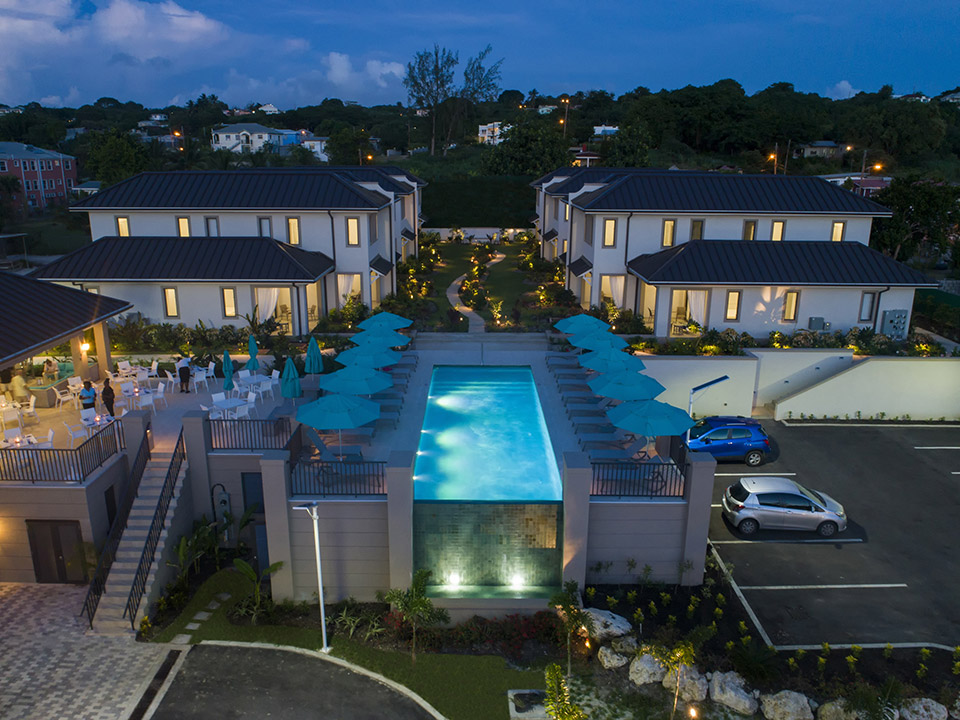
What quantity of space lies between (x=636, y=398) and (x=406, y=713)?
10801 millimetres

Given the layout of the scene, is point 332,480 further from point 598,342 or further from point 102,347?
point 102,347

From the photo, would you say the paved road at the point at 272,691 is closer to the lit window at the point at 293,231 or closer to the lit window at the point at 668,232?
the lit window at the point at 293,231

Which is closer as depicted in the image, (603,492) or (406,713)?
(406,713)

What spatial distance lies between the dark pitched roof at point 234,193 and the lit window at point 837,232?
22.1 meters

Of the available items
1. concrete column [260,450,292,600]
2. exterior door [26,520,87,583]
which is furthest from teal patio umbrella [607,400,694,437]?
exterior door [26,520,87,583]

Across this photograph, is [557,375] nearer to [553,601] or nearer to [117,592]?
[553,601]

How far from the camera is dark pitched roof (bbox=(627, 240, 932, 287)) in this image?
101 ft

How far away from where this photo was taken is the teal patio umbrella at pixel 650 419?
690 inches

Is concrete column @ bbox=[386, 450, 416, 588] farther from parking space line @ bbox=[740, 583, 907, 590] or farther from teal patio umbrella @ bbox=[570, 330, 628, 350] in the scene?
teal patio umbrella @ bbox=[570, 330, 628, 350]

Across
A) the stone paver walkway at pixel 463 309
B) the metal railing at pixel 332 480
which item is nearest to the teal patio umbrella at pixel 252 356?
the metal railing at pixel 332 480

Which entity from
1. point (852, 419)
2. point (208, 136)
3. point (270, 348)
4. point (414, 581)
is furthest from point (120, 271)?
point (208, 136)

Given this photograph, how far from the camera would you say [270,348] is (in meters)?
29.3

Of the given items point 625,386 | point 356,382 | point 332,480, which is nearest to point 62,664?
point 332,480

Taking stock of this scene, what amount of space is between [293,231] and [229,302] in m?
4.90
